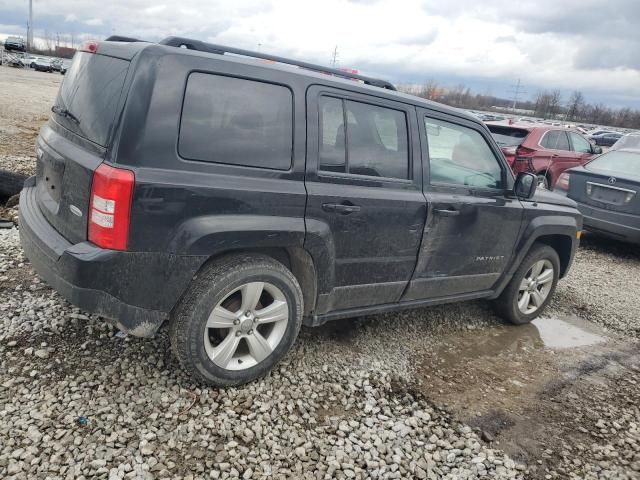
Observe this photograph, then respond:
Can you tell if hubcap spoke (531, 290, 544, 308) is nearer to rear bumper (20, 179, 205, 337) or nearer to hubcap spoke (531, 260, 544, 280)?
hubcap spoke (531, 260, 544, 280)

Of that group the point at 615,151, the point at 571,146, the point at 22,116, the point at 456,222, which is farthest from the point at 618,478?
the point at 22,116

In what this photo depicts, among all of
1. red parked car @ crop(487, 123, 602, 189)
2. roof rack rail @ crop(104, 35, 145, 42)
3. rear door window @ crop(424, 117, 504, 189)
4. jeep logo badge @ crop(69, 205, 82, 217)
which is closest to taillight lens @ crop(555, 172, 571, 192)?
red parked car @ crop(487, 123, 602, 189)

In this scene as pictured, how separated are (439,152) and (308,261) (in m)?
1.36

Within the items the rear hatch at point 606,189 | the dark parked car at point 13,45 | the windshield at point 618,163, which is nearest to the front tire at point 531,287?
the rear hatch at point 606,189

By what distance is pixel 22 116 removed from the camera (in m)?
14.5

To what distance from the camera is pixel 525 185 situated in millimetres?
4125

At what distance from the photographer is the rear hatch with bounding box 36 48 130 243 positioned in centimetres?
265

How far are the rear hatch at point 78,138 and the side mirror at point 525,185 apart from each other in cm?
305

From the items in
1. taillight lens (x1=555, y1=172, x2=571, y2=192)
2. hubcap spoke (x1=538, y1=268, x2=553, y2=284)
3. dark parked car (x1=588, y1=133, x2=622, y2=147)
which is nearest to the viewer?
hubcap spoke (x1=538, y1=268, x2=553, y2=284)

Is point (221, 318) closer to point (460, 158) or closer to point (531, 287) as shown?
point (460, 158)

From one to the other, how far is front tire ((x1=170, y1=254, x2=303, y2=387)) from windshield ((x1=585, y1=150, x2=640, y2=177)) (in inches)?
270

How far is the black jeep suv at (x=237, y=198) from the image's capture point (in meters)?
2.58

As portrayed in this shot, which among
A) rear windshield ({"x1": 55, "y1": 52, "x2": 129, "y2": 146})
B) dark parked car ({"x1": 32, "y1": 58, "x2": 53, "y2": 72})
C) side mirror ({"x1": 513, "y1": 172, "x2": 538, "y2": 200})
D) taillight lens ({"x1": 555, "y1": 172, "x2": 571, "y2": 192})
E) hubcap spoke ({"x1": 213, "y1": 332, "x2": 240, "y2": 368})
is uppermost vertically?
rear windshield ({"x1": 55, "y1": 52, "x2": 129, "y2": 146})

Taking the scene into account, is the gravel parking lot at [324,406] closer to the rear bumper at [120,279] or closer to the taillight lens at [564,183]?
the rear bumper at [120,279]
